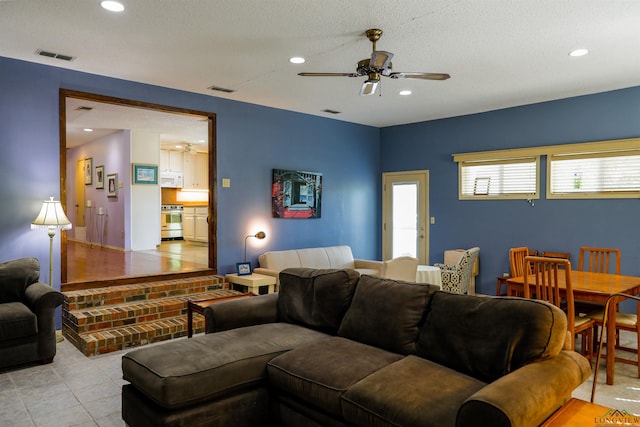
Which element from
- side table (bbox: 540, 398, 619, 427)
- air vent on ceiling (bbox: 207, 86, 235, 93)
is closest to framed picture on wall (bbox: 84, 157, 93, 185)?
air vent on ceiling (bbox: 207, 86, 235, 93)

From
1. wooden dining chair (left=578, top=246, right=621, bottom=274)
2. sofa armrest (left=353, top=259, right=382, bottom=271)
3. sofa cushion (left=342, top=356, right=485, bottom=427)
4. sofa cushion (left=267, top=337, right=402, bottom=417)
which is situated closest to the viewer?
sofa cushion (left=342, top=356, right=485, bottom=427)

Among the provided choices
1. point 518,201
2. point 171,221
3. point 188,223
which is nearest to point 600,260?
point 518,201

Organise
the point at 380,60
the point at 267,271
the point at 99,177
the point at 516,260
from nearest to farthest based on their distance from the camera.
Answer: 1. the point at 380,60
2. the point at 516,260
3. the point at 267,271
4. the point at 99,177

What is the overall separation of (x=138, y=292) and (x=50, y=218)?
126 cm

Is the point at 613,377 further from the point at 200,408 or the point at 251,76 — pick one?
the point at 251,76

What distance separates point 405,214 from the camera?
7621 millimetres

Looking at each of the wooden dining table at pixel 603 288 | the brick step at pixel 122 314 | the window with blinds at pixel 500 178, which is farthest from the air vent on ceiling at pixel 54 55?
the window with blinds at pixel 500 178

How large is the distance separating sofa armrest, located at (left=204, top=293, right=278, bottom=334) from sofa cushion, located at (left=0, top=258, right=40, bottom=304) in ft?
6.61

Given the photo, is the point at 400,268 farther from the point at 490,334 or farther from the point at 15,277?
the point at 15,277

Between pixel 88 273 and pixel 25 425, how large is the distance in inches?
125

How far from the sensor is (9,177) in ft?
14.0

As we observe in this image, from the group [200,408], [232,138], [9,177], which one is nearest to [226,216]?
[232,138]

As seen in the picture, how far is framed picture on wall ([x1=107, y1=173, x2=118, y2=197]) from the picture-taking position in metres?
8.80

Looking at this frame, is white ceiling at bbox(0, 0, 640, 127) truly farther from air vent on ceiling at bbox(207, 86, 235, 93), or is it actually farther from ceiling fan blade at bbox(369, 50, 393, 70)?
ceiling fan blade at bbox(369, 50, 393, 70)
